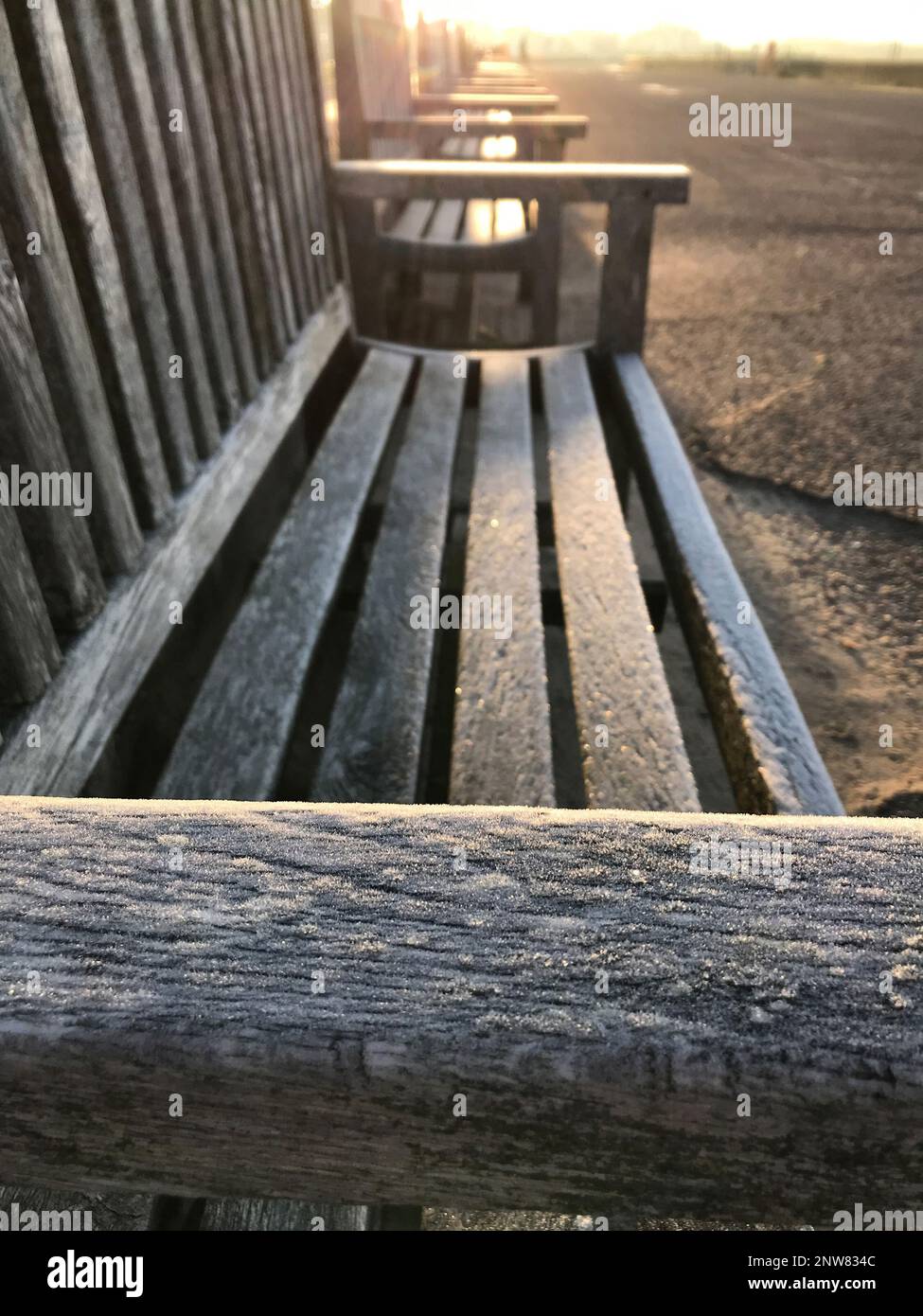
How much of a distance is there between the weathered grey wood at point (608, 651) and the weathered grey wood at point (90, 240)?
2.23 ft

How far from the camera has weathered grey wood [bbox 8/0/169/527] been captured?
3.61ft

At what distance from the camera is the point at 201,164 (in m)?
1.66

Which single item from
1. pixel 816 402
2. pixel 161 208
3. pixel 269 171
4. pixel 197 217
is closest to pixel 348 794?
pixel 161 208

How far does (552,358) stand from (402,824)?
2367mm

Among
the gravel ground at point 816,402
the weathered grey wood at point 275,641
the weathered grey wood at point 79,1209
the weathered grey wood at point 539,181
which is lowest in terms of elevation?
the gravel ground at point 816,402

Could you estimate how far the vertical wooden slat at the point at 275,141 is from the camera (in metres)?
1.99

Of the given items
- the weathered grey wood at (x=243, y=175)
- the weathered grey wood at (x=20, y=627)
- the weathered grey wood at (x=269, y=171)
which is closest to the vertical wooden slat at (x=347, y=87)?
the weathered grey wood at (x=269, y=171)

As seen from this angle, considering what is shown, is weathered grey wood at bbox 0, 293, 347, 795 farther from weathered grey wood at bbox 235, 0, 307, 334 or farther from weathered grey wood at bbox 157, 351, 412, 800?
weathered grey wood at bbox 235, 0, 307, 334

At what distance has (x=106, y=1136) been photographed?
0.54 meters

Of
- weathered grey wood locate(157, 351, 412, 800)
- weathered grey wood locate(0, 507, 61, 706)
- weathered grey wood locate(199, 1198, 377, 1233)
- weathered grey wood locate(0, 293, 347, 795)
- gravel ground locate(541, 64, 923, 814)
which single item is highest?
weathered grey wood locate(0, 507, 61, 706)

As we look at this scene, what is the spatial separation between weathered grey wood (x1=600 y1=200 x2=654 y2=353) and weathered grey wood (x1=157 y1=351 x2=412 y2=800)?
84 centimetres

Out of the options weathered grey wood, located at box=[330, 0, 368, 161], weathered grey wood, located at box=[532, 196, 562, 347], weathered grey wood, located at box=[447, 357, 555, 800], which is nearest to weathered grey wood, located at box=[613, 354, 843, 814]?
weathered grey wood, located at box=[447, 357, 555, 800]

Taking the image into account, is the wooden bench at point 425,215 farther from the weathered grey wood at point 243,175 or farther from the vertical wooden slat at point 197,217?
the vertical wooden slat at point 197,217
